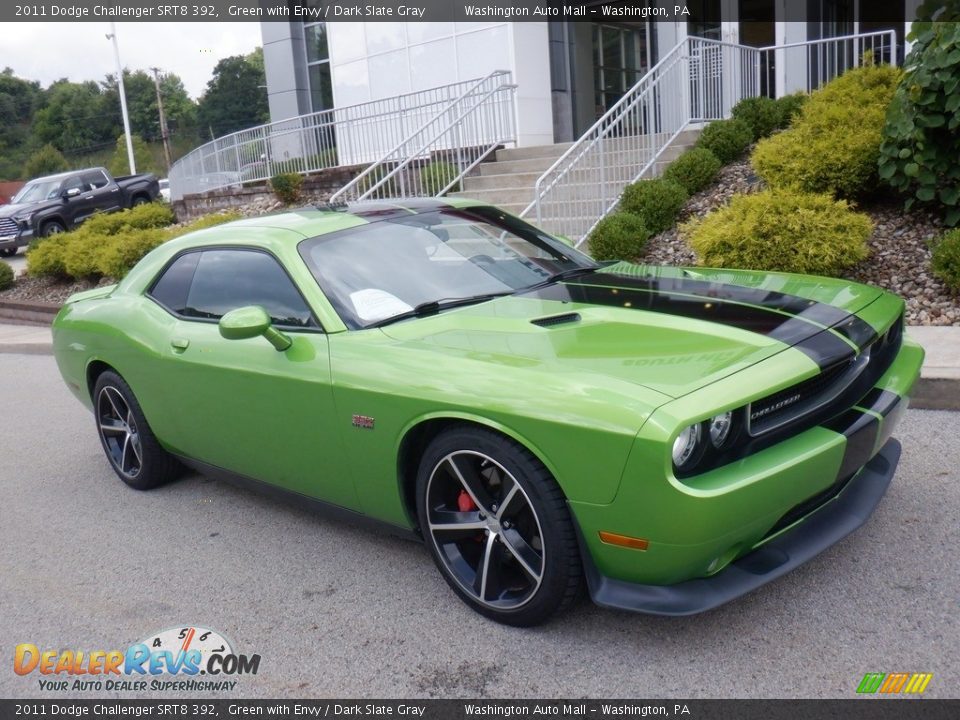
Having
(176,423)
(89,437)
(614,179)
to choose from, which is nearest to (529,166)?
(614,179)

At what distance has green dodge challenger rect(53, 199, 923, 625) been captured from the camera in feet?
9.07

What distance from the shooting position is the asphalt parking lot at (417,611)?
2.90 m

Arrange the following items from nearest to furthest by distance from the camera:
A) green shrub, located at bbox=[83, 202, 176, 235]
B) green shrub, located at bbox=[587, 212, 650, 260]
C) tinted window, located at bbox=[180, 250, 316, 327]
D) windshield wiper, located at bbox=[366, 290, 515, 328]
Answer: windshield wiper, located at bbox=[366, 290, 515, 328], tinted window, located at bbox=[180, 250, 316, 327], green shrub, located at bbox=[587, 212, 650, 260], green shrub, located at bbox=[83, 202, 176, 235]

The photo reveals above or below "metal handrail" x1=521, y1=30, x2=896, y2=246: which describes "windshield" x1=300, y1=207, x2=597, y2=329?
below

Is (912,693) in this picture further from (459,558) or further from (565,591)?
(459,558)

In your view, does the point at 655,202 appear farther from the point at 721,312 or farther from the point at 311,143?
the point at 311,143

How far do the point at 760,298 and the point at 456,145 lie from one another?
1018 centimetres

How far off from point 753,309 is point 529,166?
9.93 metres

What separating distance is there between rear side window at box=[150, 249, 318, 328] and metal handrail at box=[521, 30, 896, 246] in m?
5.28

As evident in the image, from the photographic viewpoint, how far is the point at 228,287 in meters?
4.36

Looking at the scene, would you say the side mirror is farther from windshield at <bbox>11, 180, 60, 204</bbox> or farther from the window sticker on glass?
windshield at <bbox>11, 180, 60, 204</bbox>

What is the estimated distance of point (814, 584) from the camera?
3340 mm

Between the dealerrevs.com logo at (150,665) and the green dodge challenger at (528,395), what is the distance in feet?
2.57

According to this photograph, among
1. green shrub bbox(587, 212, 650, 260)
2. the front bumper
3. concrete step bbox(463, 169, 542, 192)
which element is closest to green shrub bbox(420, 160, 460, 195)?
concrete step bbox(463, 169, 542, 192)
